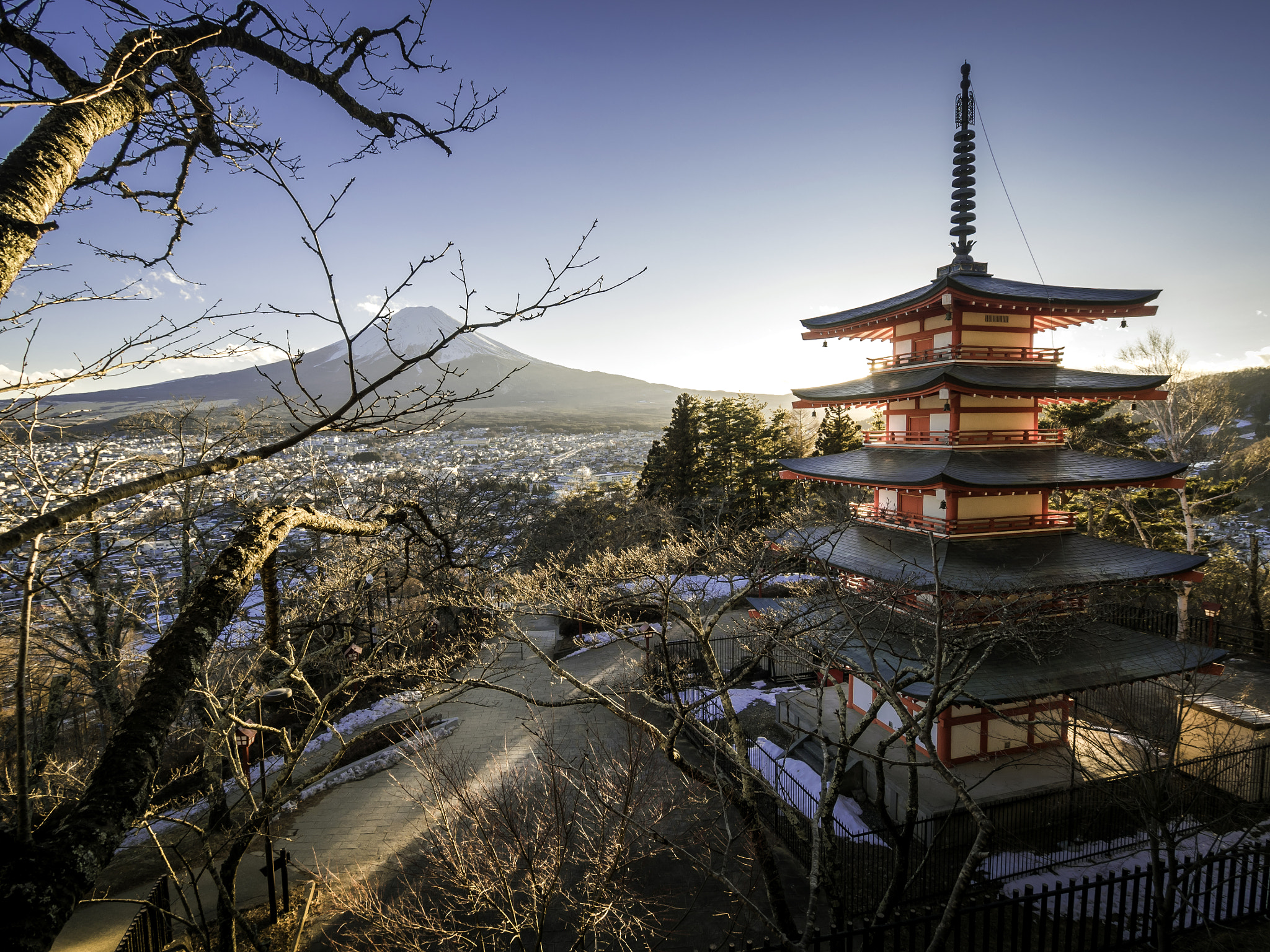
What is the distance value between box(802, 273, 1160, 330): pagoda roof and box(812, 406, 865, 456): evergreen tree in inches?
635

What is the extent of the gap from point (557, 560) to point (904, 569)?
51.8 ft

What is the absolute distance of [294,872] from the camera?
945cm

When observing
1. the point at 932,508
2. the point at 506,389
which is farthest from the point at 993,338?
the point at 506,389

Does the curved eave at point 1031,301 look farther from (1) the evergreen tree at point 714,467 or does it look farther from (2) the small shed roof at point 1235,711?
(1) the evergreen tree at point 714,467

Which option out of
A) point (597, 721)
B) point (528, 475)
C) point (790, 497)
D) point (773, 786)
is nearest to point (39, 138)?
point (773, 786)

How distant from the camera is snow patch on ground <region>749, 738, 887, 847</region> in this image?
31.1 feet

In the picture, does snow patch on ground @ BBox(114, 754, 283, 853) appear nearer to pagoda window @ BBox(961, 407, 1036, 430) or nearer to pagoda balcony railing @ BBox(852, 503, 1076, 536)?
pagoda balcony railing @ BBox(852, 503, 1076, 536)

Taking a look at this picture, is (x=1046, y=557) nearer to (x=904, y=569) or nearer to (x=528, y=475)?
(x=904, y=569)

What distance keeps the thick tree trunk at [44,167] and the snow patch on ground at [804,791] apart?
9.54 metres

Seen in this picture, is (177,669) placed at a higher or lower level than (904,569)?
higher

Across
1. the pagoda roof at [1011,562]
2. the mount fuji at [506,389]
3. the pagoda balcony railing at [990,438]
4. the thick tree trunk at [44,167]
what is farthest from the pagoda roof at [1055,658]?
the mount fuji at [506,389]

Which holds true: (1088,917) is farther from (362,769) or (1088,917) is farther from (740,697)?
(362,769)

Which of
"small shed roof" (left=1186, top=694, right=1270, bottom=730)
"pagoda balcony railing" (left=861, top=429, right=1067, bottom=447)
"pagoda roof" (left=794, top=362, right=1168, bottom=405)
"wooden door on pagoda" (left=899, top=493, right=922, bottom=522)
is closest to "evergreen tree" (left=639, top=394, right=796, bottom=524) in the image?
"wooden door on pagoda" (left=899, top=493, right=922, bottom=522)

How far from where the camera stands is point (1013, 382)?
11266 millimetres
